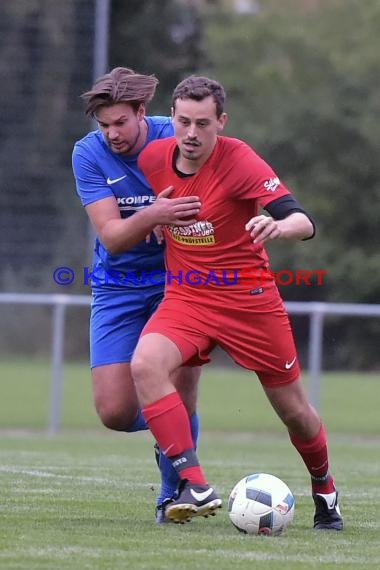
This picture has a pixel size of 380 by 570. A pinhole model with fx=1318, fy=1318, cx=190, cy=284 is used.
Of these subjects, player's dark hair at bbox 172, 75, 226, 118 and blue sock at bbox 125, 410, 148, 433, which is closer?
player's dark hair at bbox 172, 75, 226, 118

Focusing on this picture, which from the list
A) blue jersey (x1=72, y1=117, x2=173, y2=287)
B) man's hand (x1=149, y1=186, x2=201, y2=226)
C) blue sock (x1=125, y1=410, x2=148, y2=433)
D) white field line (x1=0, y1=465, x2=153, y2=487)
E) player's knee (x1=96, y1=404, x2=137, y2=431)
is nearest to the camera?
man's hand (x1=149, y1=186, x2=201, y2=226)

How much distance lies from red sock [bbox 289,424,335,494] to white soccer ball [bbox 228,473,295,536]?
0.31m

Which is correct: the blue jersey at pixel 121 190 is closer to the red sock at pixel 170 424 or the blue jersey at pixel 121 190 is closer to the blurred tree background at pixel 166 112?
the red sock at pixel 170 424

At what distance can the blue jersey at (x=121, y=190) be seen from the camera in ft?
19.6

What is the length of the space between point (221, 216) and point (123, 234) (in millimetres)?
427

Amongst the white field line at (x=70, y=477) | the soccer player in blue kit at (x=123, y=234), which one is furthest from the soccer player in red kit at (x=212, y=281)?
the white field line at (x=70, y=477)

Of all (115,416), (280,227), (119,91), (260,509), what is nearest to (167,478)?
(115,416)

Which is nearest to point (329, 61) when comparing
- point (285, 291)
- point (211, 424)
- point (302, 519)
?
point (285, 291)

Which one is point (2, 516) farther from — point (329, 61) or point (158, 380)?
point (329, 61)

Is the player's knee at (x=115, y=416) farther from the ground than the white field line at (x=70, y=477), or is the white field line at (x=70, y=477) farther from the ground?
the player's knee at (x=115, y=416)

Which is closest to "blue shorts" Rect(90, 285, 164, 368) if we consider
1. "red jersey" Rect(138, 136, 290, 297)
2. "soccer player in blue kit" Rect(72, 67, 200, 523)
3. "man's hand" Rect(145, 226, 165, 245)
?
"soccer player in blue kit" Rect(72, 67, 200, 523)

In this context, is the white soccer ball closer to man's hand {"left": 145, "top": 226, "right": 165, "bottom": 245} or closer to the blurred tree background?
man's hand {"left": 145, "top": 226, "right": 165, "bottom": 245}

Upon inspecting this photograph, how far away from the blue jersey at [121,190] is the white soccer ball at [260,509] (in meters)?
1.21

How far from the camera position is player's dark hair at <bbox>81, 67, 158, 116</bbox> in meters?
5.80
